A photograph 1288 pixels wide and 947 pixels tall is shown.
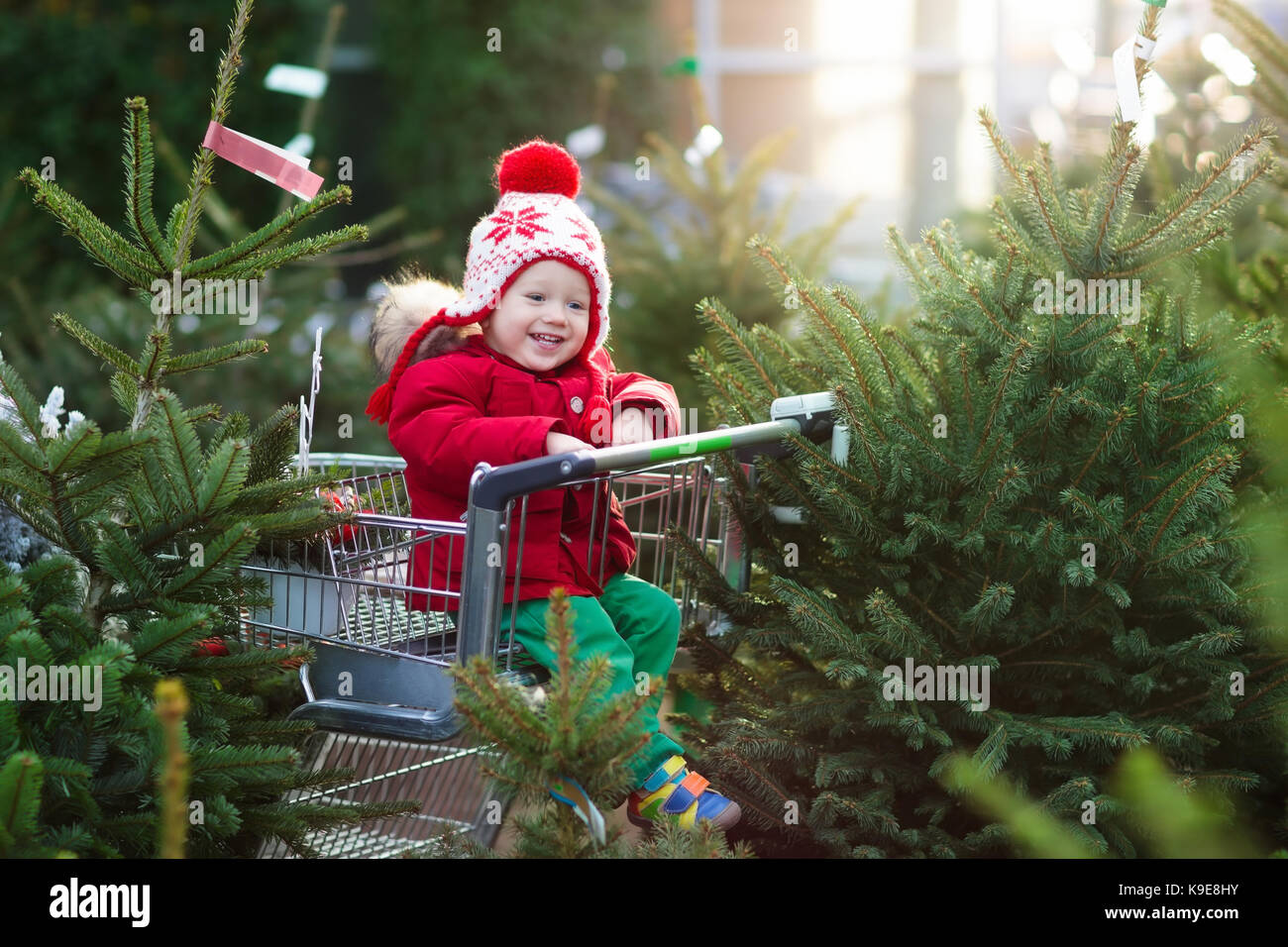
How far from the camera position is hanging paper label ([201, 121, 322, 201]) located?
2531 millimetres

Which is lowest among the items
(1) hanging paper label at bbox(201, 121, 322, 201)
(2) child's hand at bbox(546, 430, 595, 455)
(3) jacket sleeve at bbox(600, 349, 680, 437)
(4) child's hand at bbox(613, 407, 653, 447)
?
(2) child's hand at bbox(546, 430, 595, 455)

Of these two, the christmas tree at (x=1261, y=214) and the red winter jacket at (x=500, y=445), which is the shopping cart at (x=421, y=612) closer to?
the red winter jacket at (x=500, y=445)

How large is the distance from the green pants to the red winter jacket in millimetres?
54

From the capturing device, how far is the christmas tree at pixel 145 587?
2.11m

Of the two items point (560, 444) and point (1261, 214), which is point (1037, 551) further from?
point (1261, 214)

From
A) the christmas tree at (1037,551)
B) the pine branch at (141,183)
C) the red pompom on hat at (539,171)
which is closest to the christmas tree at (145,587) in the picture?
the pine branch at (141,183)

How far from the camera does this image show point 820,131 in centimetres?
1289

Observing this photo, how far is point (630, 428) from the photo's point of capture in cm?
284

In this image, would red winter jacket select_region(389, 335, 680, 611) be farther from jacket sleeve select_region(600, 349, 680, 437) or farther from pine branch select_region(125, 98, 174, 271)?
pine branch select_region(125, 98, 174, 271)

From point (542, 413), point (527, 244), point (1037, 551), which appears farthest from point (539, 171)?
point (1037, 551)

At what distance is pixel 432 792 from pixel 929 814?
1.46 metres

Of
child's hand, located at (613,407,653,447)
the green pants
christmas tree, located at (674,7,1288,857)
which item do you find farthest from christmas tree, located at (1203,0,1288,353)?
the green pants
